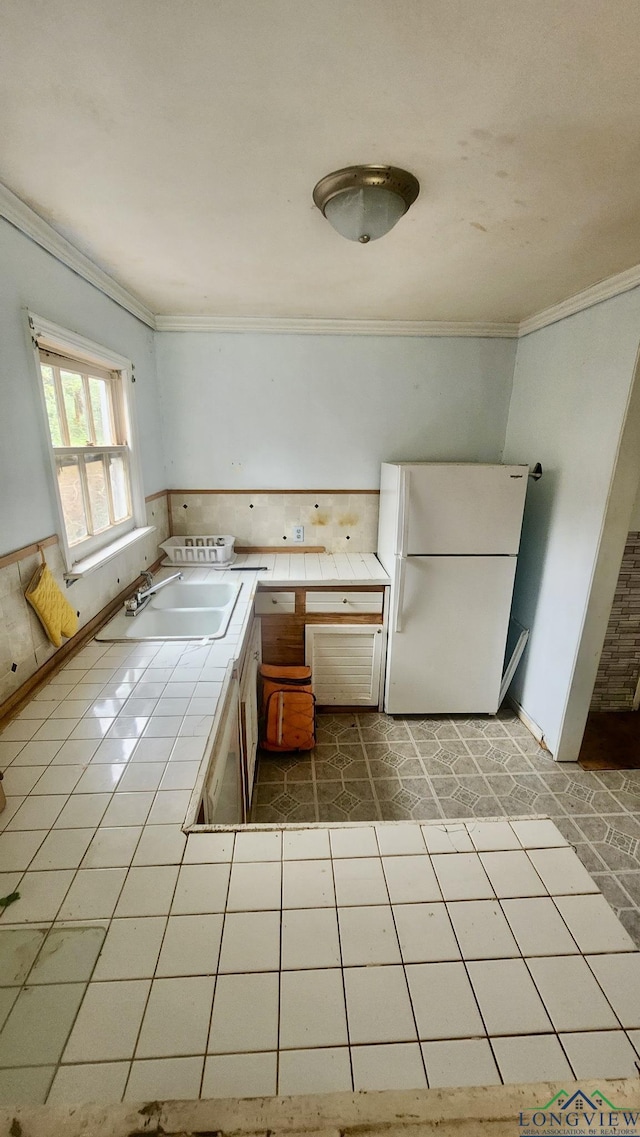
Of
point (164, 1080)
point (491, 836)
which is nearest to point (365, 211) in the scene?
point (491, 836)

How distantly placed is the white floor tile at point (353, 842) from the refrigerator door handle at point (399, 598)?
1.53 m

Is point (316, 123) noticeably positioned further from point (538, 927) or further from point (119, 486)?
point (119, 486)

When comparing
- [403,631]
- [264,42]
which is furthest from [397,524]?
[264,42]

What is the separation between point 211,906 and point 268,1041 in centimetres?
21

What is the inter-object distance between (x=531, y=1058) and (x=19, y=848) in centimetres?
92

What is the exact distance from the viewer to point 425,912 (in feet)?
2.45

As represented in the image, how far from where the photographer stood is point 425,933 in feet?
2.35

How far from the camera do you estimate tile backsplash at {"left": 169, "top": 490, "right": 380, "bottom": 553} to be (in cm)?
288

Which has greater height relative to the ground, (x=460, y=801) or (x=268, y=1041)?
(x=268, y=1041)

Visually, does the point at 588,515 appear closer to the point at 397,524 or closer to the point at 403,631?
the point at 397,524

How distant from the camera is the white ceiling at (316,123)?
2.42 feet

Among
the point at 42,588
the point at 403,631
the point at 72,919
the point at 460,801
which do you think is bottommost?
the point at 460,801

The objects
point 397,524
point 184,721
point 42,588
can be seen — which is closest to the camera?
point 184,721

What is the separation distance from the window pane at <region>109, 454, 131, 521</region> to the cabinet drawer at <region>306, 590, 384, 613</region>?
3.58 feet
